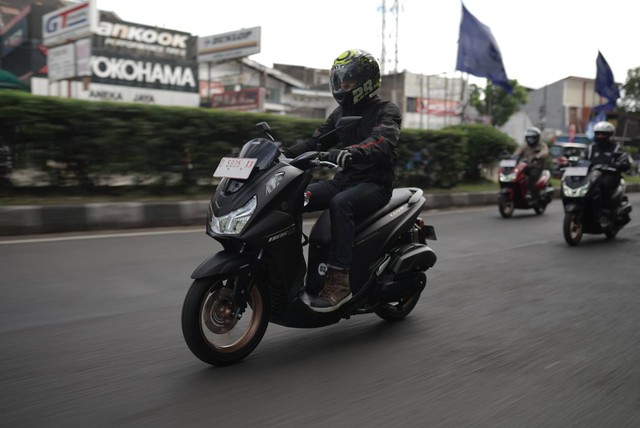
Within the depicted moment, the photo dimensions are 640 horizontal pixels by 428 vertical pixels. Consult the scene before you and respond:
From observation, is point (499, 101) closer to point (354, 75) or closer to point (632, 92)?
point (632, 92)

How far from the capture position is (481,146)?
16.1m

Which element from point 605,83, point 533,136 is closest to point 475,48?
point 533,136

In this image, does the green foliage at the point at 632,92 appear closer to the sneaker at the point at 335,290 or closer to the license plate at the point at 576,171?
the license plate at the point at 576,171

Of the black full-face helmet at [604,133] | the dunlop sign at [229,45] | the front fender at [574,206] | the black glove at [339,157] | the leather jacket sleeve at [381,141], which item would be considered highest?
the dunlop sign at [229,45]

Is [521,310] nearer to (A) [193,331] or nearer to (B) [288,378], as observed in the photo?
(B) [288,378]

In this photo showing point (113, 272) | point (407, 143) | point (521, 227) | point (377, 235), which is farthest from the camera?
point (407, 143)

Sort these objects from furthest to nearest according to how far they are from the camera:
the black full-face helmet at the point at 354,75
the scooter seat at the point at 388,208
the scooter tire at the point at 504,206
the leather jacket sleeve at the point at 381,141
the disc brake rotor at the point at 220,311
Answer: the scooter tire at the point at 504,206, the scooter seat at the point at 388,208, the black full-face helmet at the point at 354,75, the leather jacket sleeve at the point at 381,141, the disc brake rotor at the point at 220,311

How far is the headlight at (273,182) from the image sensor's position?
3.38 m

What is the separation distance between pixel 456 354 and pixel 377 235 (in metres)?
0.89

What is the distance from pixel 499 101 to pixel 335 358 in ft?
168

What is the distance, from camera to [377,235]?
4.04m

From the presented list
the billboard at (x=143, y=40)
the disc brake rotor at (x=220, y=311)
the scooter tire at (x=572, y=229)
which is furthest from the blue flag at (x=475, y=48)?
the billboard at (x=143, y=40)

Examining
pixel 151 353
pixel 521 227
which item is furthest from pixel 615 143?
pixel 151 353

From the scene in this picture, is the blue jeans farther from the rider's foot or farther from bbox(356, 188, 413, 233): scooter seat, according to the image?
the rider's foot
